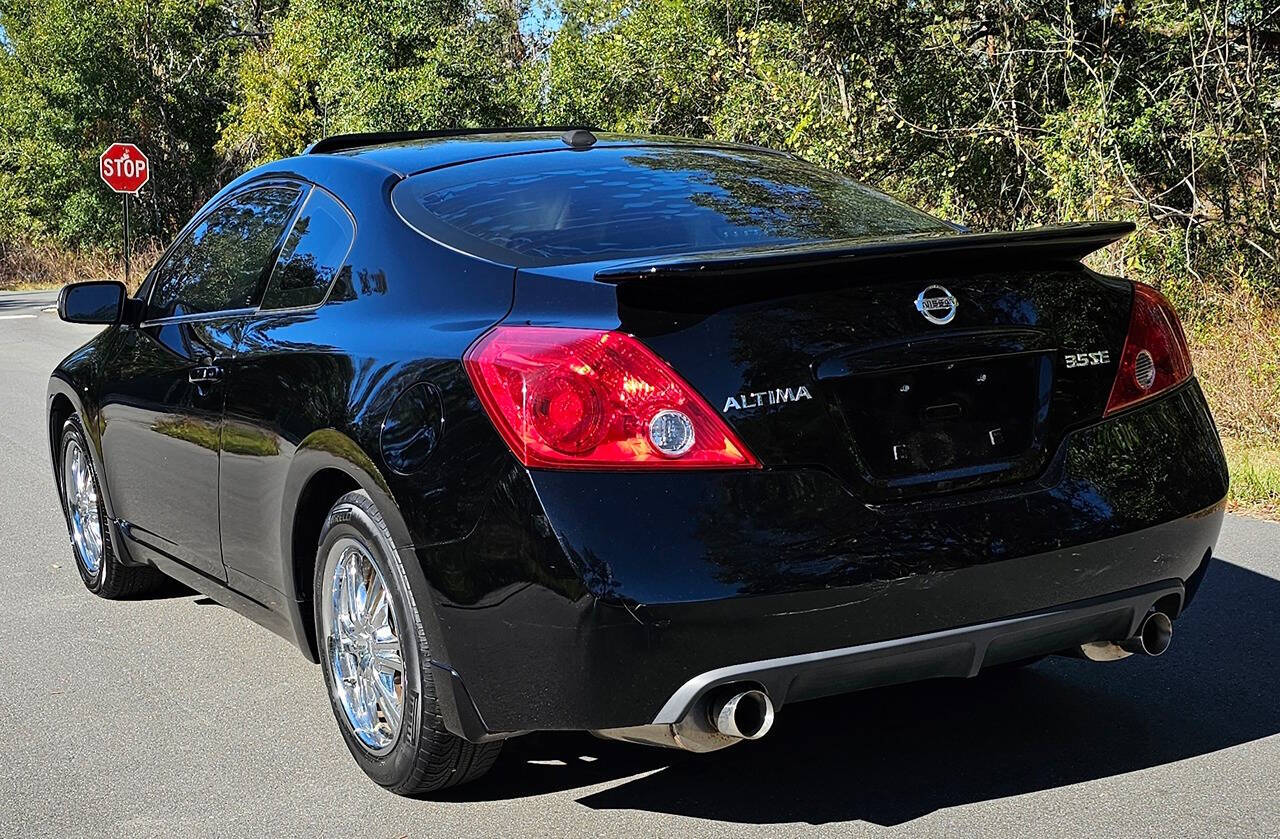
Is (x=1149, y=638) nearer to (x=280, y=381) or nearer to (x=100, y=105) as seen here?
(x=280, y=381)

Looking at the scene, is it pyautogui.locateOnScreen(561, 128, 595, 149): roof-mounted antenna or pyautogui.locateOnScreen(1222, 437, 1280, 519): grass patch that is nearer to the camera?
pyautogui.locateOnScreen(561, 128, 595, 149): roof-mounted antenna

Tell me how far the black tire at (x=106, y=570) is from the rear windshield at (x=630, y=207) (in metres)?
2.41

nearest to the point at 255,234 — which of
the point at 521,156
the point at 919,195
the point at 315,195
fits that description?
the point at 315,195

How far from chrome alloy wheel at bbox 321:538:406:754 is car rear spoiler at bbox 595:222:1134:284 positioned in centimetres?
105

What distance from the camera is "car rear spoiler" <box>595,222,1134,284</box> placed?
3264mm

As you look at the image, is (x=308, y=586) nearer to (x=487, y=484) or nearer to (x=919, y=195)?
(x=487, y=484)

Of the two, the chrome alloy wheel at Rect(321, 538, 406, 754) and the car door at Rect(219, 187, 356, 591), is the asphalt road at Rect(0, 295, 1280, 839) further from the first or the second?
the car door at Rect(219, 187, 356, 591)

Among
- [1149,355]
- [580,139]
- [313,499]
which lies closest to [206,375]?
[313,499]

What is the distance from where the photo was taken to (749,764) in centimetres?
399

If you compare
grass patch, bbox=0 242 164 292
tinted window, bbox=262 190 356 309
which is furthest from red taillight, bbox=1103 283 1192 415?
grass patch, bbox=0 242 164 292

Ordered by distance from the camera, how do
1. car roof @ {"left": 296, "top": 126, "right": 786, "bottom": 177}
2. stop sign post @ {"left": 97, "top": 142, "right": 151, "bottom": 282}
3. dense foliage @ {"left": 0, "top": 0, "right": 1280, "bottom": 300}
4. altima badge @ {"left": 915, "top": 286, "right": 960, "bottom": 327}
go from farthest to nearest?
stop sign post @ {"left": 97, "top": 142, "right": 151, "bottom": 282}, dense foliage @ {"left": 0, "top": 0, "right": 1280, "bottom": 300}, car roof @ {"left": 296, "top": 126, "right": 786, "bottom": 177}, altima badge @ {"left": 915, "top": 286, "right": 960, "bottom": 327}

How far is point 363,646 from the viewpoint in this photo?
391 centimetres

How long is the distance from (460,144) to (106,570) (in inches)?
95.9

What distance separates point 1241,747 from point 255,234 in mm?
3244
